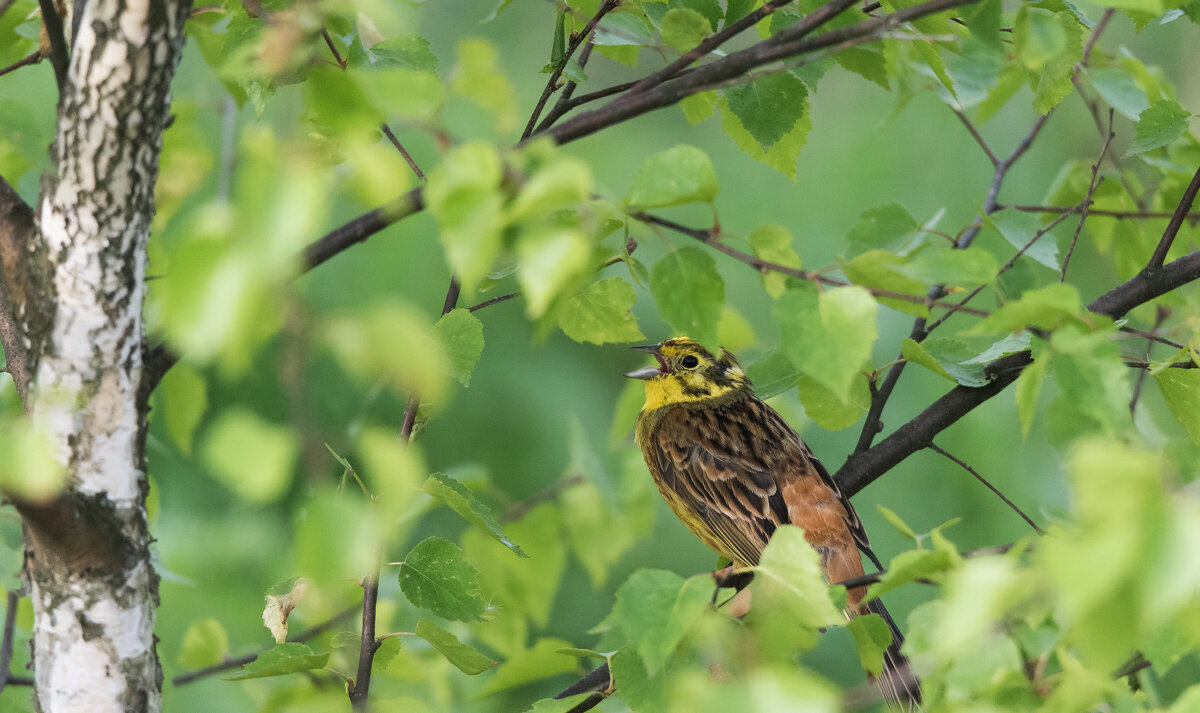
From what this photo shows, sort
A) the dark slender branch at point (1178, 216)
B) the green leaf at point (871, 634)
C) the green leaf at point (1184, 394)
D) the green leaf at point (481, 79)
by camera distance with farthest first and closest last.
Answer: the dark slender branch at point (1178, 216)
the green leaf at point (1184, 394)
the green leaf at point (871, 634)
the green leaf at point (481, 79)

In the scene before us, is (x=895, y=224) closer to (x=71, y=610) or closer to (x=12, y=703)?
(x=71, y=610)

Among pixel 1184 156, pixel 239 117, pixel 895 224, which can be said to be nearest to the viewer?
pixel 895 224

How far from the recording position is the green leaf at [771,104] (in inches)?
36.8

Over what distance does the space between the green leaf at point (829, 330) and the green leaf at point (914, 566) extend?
0.10 metres

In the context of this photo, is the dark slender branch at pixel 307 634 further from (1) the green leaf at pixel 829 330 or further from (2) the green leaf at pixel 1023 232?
(2) the green leaf at pixel 1023 232

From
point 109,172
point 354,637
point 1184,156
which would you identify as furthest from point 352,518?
point 1184,156

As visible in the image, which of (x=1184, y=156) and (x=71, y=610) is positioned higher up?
(x=1184, y=156)

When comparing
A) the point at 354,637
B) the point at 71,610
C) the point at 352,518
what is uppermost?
the point at 352,518

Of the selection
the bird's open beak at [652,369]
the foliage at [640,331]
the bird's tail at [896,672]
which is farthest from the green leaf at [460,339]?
A: the bird's open beak at [652,369]

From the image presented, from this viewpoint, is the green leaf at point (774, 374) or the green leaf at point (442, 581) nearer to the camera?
A: the green leaf at point (442, 581)

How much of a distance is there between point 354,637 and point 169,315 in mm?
637

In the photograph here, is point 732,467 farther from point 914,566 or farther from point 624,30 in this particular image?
point 914,566

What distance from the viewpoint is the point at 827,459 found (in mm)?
3043

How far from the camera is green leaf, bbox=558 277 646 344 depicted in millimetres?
A: 975
